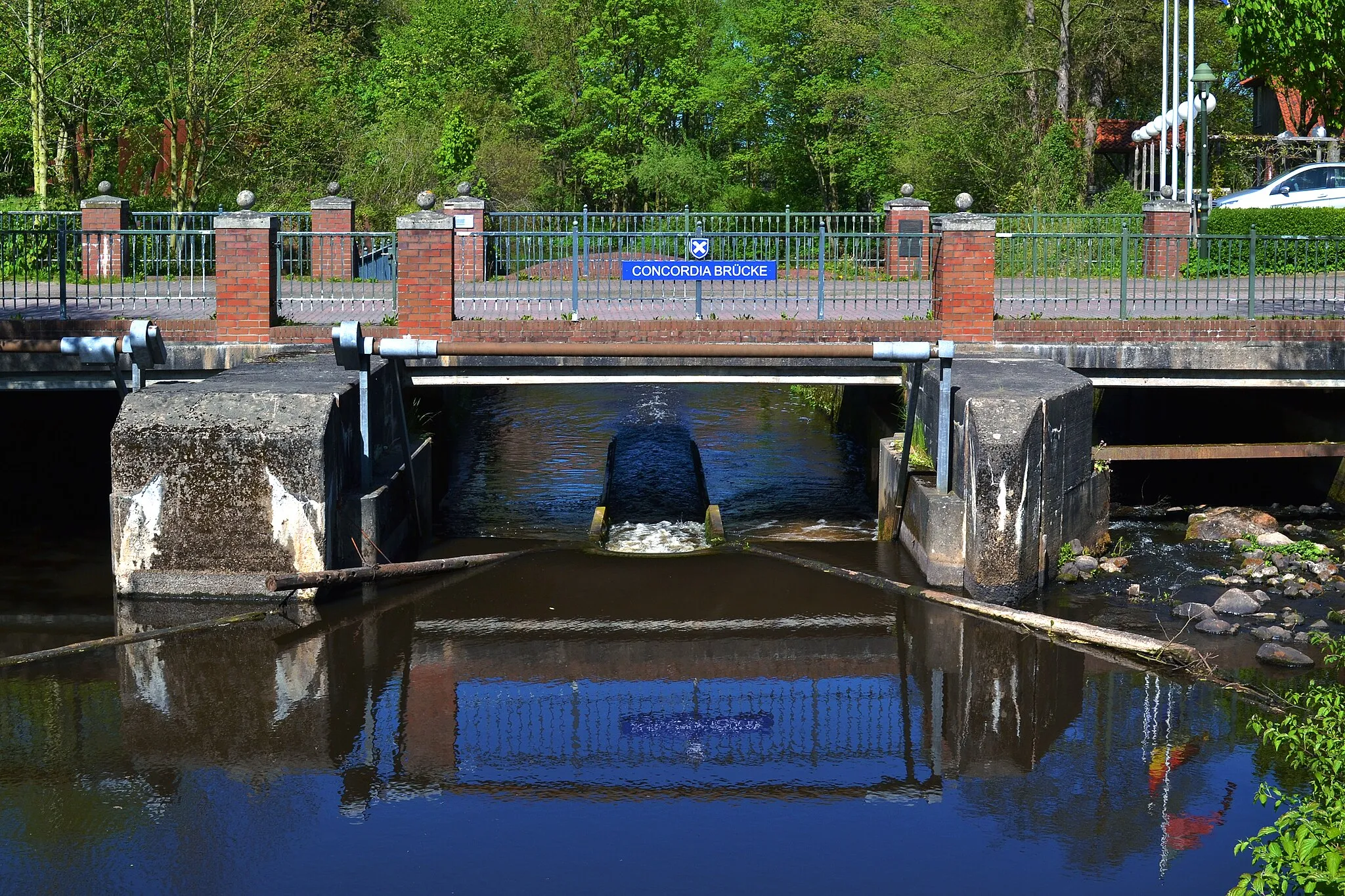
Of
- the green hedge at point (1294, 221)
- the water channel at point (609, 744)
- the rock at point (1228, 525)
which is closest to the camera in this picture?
the water channel at point (609, 744)

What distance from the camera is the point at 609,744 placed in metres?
8.62

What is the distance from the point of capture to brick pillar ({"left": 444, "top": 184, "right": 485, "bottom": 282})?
1852 centimetres

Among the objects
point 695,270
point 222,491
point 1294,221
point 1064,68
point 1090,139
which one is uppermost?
point 1064,68

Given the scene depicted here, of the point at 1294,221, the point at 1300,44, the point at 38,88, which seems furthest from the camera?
the point at 38,88

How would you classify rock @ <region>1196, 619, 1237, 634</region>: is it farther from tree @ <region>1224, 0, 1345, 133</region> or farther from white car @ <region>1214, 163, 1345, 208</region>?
white car @ <region>1214, 163, 1345, 208</region>

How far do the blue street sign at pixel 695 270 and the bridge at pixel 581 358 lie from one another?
360mm

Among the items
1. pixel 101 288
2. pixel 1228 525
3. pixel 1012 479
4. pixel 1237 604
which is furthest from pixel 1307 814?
pixel 101 288

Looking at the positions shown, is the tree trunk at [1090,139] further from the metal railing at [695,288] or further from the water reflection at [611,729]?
the water reflection at [611,729]

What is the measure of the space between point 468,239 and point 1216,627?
12.8 metres

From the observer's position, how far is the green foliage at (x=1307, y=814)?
5.62m

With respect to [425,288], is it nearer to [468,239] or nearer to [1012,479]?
[468,239]

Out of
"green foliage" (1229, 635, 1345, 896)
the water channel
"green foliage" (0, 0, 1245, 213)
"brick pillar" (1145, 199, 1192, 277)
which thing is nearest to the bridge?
the water channel

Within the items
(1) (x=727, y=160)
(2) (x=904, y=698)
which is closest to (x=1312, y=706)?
(2) (x=904, y=698)

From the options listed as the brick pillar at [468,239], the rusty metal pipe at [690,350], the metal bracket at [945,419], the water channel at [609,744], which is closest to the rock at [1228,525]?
the water channel at [609,744]
